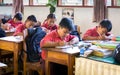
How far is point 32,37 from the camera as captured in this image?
3.49 metres

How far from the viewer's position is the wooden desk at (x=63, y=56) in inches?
110

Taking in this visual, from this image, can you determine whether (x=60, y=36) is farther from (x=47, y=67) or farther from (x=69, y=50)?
(x=47, y=67)

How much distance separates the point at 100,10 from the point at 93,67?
10.9 ft

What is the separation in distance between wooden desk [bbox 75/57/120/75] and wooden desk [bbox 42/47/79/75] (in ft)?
0.28

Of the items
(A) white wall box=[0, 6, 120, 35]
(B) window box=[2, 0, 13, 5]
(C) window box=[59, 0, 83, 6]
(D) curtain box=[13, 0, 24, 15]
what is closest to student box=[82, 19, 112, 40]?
(A) white wall box=[0, 6, 120, 35]

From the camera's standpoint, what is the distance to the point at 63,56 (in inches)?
112

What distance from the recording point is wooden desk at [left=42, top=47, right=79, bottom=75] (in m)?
2.79

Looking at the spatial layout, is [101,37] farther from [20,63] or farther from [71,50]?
[20,63]

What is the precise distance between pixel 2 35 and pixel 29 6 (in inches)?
136

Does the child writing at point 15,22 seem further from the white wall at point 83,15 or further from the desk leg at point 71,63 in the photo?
the desk leg at point 71,63

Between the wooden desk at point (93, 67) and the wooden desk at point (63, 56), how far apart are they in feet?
0.28

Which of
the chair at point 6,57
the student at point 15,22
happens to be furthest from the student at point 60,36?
the student at point 15,22

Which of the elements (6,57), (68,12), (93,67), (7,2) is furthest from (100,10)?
(7,2)

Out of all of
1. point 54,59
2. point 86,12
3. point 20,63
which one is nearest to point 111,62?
point 54,59
